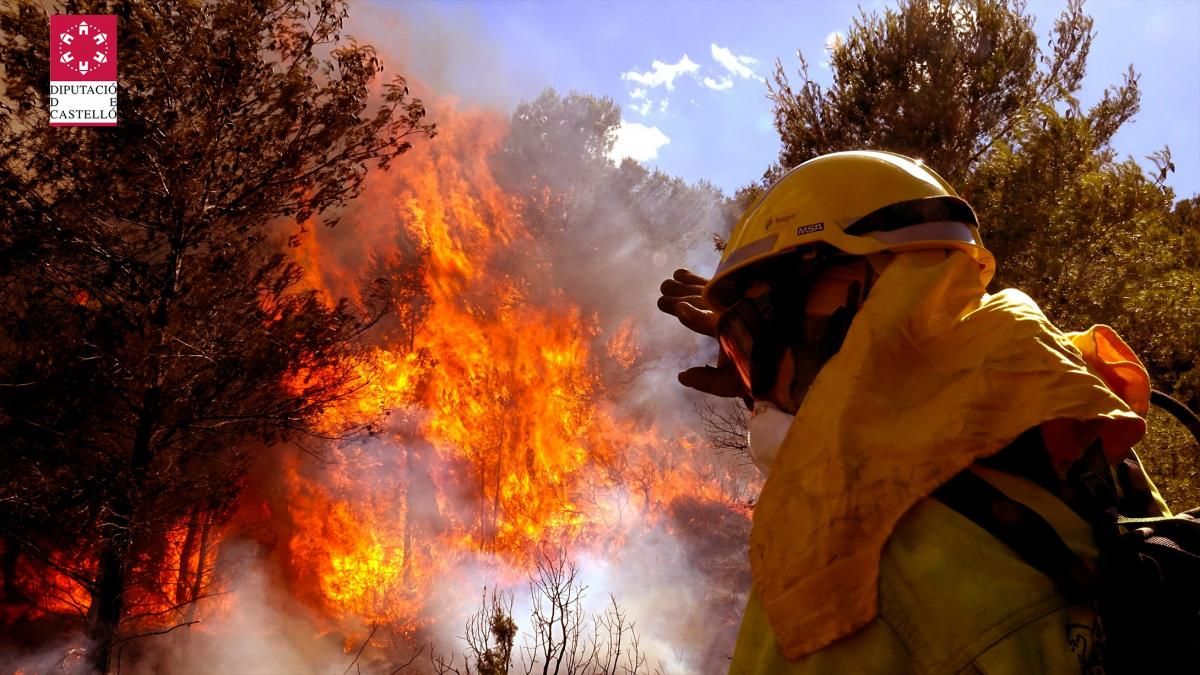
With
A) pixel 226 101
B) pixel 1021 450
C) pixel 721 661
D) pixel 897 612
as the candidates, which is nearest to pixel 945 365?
pixel 1021 450

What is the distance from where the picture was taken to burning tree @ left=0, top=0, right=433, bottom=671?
693 centimetres

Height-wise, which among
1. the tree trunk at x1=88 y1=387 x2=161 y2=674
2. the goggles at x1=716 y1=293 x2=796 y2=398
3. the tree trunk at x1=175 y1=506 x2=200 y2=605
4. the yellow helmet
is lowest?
the goggles at x1=716 y1=293 x2=796 y2=398

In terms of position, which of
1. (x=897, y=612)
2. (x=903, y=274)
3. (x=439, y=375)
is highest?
(x=439, y=375)

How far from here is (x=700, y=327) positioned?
1968 mm

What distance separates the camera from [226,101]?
7.58 meters

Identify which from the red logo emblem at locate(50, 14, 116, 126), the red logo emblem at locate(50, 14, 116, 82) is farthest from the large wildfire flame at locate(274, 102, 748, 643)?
the red logo emblem at locate(50, 14, 116, 82)

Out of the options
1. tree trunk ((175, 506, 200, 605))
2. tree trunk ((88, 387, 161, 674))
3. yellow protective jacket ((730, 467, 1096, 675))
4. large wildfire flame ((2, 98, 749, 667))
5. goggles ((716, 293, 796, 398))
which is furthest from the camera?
large wildfire flame ((2, 98, 749, 667))

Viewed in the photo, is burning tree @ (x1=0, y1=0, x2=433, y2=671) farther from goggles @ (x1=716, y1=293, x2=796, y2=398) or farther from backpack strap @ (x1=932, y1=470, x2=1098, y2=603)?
backpack strap @ (x1=932, y1=470, x2=1098, y2=603)

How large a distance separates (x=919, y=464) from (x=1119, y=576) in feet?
1.05

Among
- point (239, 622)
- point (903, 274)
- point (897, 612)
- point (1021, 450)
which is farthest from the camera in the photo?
point (239, 622)

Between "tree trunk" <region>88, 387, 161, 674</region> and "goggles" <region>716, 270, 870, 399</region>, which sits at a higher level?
"tree trunk" <region>88, 387, 161, 674</region>

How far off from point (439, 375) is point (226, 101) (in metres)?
16.5

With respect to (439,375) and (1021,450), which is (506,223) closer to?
(439,375)

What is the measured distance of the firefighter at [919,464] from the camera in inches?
38.9
